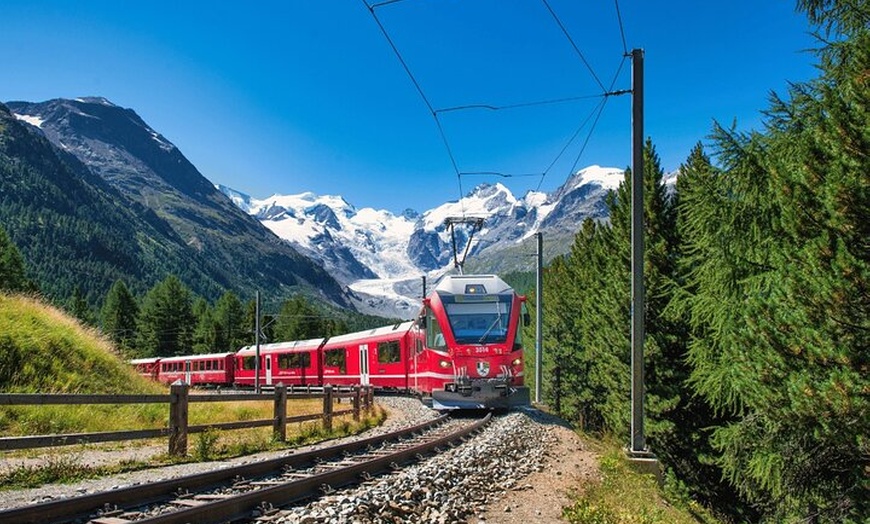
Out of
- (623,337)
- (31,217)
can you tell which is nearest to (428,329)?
(623,337)

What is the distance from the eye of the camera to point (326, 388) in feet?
52.1

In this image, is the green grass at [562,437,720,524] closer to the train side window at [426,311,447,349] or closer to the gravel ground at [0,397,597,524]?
the gravel ground at [0,397,597,524]

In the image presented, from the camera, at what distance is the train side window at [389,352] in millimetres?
29348

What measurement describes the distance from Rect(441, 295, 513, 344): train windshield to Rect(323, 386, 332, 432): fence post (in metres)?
4.52

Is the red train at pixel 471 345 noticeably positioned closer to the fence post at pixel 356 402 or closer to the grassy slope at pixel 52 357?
the fence post at pixel 356 402

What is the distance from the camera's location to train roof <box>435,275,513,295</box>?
19750 millimetres

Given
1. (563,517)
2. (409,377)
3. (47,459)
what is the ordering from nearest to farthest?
(563,517), (47,459), (409,377)

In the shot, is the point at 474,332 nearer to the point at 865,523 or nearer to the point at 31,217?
the point at 865,523

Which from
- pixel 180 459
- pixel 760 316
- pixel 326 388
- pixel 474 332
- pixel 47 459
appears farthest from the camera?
pixel 474 332

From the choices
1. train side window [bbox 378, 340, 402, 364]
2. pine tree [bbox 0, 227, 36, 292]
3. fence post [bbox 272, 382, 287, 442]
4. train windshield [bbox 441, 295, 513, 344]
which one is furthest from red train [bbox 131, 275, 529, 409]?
pine tree [bbox 0, 227, 36, 292]

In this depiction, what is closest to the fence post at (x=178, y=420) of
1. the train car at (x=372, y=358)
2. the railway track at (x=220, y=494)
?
the railway track at (x=220, y=494)

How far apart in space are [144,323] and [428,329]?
2752 inches

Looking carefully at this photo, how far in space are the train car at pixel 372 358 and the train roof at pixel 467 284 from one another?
796 cm

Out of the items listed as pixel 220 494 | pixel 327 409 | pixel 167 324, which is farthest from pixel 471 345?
pixel 167 324
